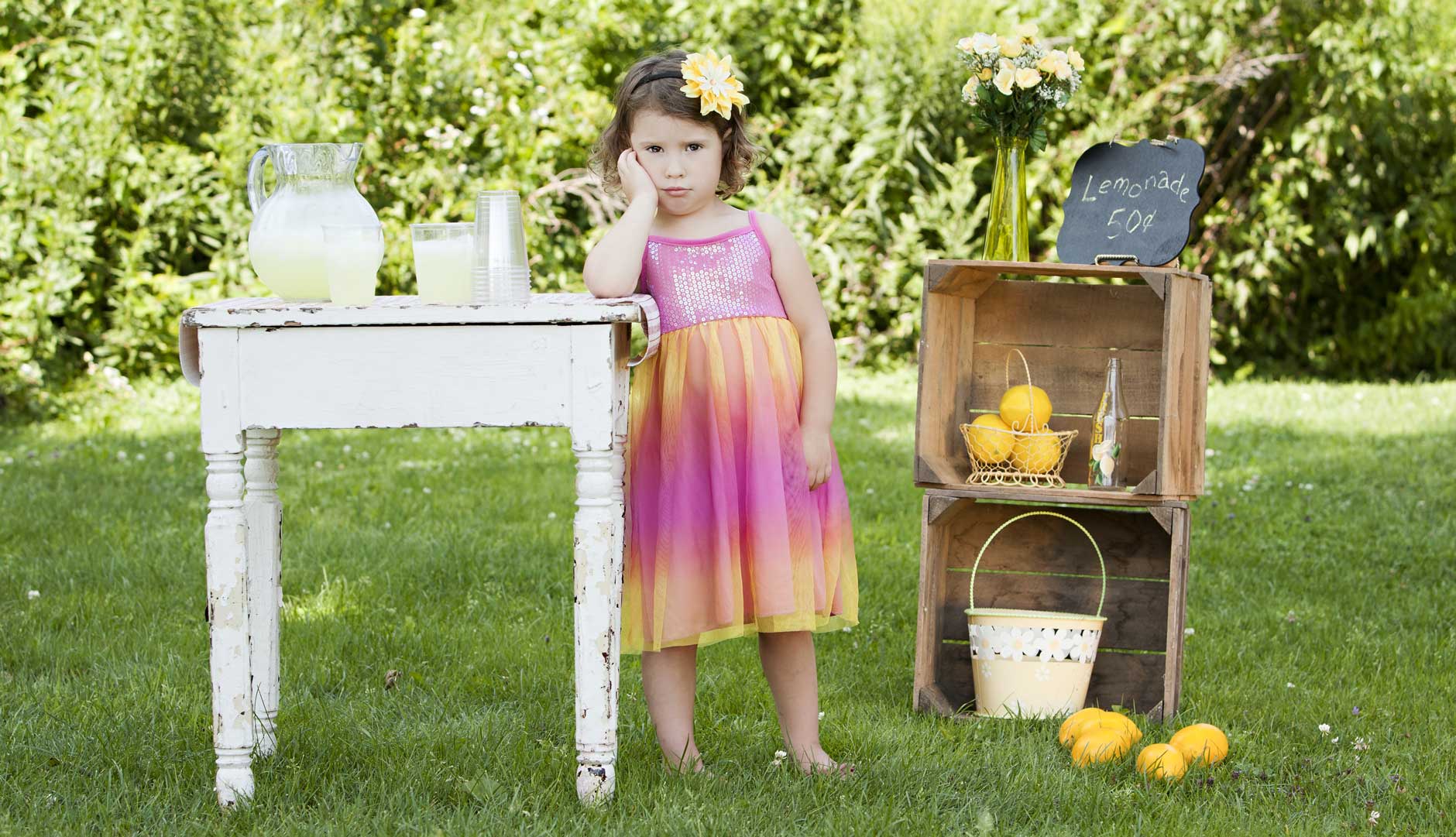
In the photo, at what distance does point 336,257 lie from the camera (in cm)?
240

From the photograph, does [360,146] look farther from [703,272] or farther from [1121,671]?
[1121,671]

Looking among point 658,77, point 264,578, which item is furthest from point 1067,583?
point 264,578

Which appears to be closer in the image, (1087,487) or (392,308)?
(392,308)

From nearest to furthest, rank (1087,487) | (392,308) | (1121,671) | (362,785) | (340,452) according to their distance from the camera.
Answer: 1. (392,308)
2. (362,785)
3. (1087,487)
4. (1121,671)
5. (340,452)

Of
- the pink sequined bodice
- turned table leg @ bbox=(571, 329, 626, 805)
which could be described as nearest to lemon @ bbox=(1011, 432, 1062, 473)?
the pink sequined bodice

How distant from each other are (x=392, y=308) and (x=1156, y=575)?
193 centimetres

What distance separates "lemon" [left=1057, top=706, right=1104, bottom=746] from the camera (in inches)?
113

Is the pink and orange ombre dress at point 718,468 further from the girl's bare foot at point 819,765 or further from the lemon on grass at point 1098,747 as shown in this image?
the lemon on grass at point 1098,747

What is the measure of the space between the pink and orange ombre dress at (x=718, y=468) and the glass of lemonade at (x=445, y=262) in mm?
381

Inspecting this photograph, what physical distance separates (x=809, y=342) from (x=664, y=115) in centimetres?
49

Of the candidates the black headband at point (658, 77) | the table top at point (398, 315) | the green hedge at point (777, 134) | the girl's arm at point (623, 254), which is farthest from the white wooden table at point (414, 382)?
the green hedge at point (777, 134)

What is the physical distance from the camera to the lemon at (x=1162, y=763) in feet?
8.69

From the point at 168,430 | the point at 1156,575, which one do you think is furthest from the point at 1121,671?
the point at 168,430

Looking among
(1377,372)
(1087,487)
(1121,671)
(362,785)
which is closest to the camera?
(362,785)
